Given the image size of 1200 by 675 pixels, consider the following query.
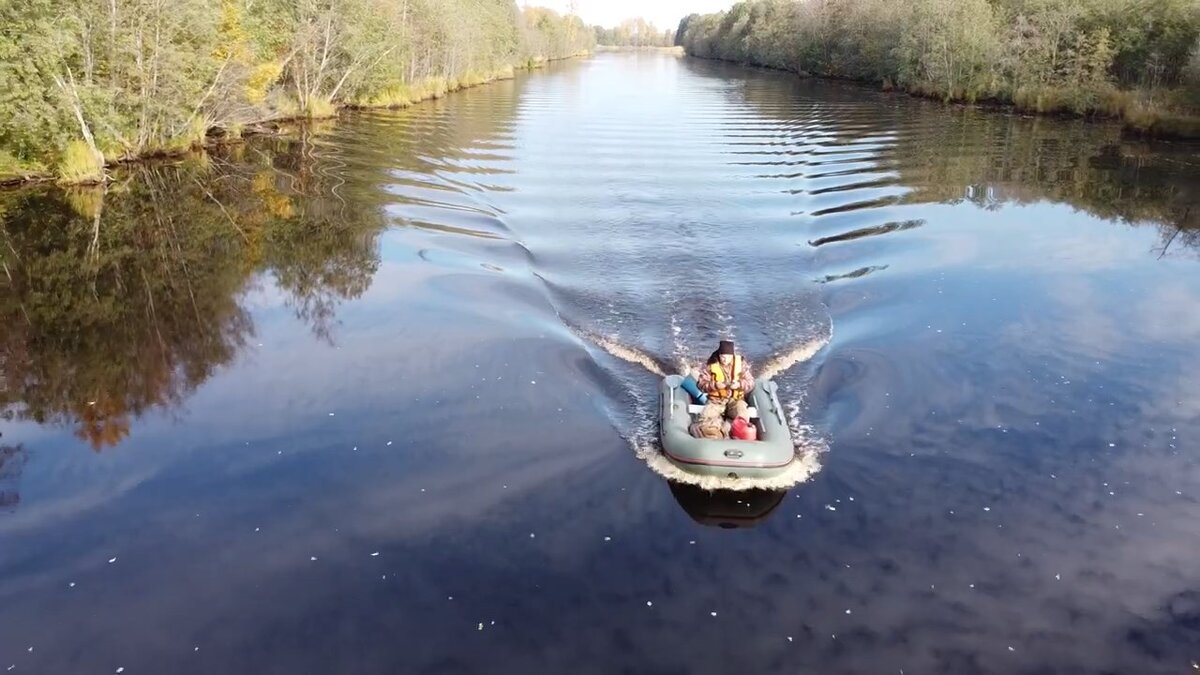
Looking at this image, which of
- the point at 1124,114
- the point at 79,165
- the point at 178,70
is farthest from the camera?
the point at 1124,114

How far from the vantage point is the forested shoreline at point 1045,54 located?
3703cm

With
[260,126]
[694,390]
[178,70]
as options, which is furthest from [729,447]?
[260,126]

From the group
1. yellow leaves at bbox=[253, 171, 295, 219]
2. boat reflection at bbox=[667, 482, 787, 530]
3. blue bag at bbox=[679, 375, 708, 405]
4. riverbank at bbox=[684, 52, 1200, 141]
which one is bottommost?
boat reflection at bbox=[667, 482, 787, 530]

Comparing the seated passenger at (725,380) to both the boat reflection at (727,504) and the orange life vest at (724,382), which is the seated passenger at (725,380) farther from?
the boat reflection at (727,504)

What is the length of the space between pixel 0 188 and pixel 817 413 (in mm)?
24470

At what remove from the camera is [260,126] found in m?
37.4

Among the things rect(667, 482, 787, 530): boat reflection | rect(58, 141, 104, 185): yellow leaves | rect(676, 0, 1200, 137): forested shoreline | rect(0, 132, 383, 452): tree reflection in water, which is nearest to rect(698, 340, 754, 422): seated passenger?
rect(667, 482, 787, 530): boat reflection

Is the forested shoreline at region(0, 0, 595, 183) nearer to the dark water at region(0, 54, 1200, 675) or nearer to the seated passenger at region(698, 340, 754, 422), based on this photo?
the dark water at region(0, 54, 1200, 675)

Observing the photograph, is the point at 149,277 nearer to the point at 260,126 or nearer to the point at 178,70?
the point at 178,70

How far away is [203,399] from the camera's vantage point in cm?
1209

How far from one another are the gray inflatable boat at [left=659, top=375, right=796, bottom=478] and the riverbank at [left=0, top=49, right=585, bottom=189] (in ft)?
71.7

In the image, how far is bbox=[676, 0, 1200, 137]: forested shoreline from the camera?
121 feet

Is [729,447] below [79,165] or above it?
below

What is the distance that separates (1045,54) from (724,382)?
138 feet
